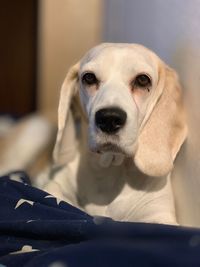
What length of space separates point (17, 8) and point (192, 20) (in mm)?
1683

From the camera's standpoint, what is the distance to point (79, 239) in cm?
78

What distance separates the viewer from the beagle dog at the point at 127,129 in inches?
34.9

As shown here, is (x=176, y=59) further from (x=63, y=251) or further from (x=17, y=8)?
(x=17, y=8)

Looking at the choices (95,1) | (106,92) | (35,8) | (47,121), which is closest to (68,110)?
(106,92)

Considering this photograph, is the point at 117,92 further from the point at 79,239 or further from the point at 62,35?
the point at 62,35

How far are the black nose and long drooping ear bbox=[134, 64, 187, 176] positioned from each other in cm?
9

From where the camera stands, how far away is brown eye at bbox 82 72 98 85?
97 cm

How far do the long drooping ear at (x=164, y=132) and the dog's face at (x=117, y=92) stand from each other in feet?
0.07

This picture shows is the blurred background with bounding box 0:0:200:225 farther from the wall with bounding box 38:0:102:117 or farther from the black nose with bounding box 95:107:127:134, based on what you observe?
the black nose with bounding box 95:107:127:134

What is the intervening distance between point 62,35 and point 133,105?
4.78 ft

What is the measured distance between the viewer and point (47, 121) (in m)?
1.69

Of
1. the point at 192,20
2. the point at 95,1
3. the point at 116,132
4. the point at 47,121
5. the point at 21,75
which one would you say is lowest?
the point at 21,75

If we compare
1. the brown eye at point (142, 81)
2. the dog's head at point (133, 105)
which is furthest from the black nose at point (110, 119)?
the brown eye at point (142, 81)

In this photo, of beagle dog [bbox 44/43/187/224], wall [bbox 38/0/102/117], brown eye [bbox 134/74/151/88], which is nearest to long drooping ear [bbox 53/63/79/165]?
beagle dog [bbox 44/43/187/224]
